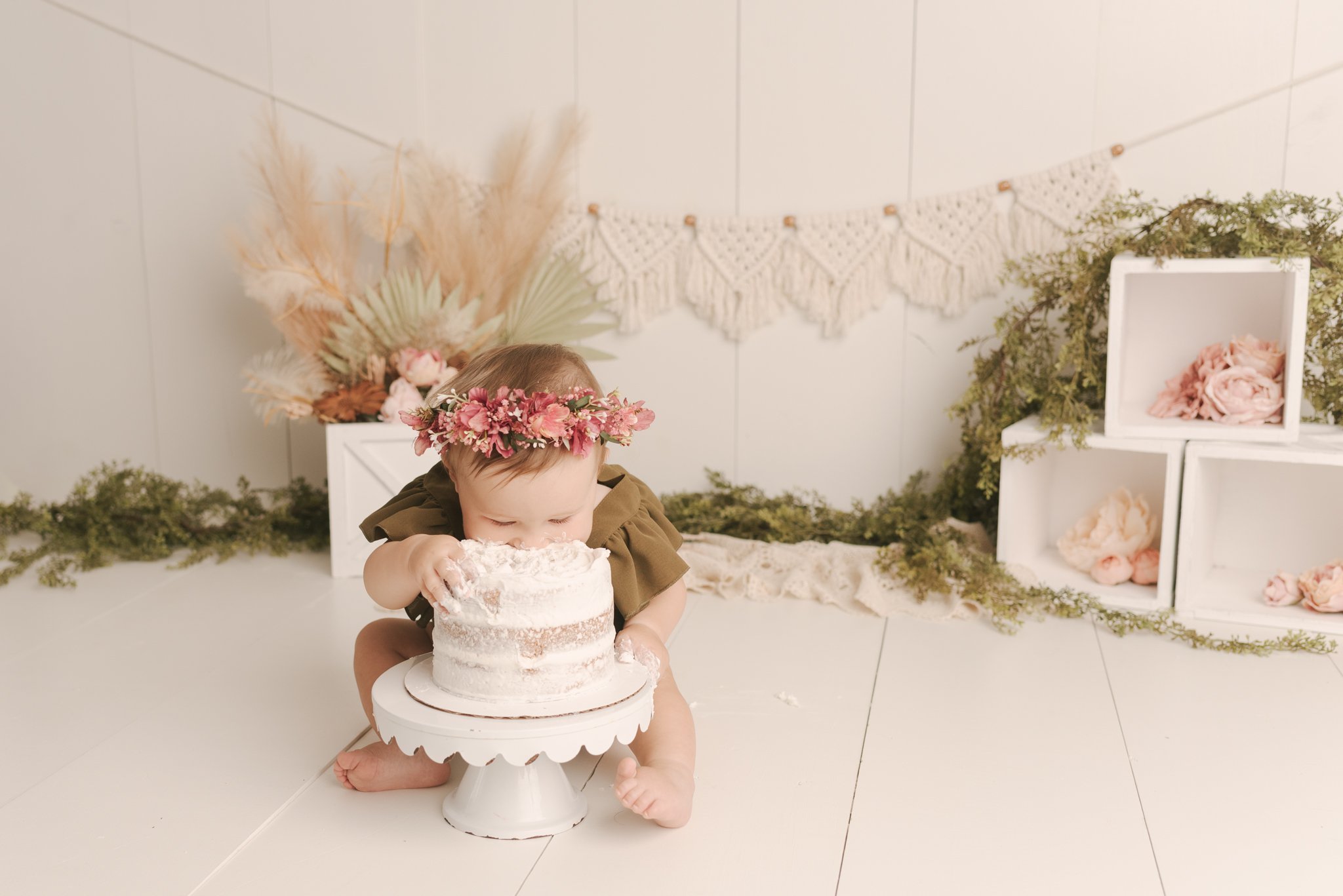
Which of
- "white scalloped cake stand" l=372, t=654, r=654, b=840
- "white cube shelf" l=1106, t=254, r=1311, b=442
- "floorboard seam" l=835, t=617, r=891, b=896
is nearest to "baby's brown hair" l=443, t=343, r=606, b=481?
"white scalloped cake stand" l=372, t=654, r=654, b=840

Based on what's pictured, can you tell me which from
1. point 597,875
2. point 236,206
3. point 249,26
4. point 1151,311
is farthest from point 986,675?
point 249,26

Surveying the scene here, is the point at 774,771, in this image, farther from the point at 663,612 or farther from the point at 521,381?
the point at 521,381

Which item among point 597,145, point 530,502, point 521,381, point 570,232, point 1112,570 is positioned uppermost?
point 597,145

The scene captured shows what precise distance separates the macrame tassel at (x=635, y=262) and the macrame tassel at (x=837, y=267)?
0.25 m

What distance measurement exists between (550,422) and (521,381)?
0.13m

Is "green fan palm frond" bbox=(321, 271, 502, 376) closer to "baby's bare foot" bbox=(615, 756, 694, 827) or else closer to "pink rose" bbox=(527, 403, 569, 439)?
"pink rose" bbox=(527, 403, 569, 439)

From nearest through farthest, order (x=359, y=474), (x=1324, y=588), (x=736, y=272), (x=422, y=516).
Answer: (x=422, y=516), (x=1324, y=588), (x=359, y=474), (x=736, y=272)

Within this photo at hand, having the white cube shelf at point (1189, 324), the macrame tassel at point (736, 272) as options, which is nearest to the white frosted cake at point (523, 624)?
the white cube shelf at point (1189, 324)

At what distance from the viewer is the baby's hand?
1.15m

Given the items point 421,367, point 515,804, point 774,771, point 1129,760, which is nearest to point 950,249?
point 421,367

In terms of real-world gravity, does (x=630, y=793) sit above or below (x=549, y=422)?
below

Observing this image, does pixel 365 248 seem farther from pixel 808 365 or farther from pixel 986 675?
pixel 986 675

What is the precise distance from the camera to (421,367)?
7.25ft

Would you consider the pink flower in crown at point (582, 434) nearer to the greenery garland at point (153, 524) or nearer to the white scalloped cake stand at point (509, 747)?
the white scalloped cake stand at point (509, 747)
